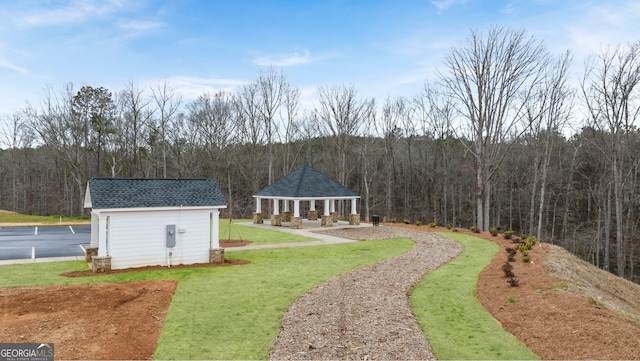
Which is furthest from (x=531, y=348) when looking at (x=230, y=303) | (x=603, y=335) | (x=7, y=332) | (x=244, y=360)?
(x=7, y=332)

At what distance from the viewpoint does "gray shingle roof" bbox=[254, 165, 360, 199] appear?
2572cm

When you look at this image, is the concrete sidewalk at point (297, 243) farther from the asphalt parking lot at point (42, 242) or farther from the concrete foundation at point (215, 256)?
the concrete foundation at point (215, 256)

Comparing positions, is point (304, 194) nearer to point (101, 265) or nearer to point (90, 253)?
point (90, 253)

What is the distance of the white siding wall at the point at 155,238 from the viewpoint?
41.7 feet

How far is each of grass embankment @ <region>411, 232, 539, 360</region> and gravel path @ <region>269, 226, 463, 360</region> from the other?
11.2 inches

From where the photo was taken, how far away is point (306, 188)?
85.7 ft

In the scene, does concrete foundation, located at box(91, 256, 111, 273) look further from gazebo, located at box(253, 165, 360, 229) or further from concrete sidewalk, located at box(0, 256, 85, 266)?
gazebo, located at box(253, 165, 360, 229)

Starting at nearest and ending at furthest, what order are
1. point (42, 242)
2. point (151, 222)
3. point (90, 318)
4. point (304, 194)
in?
point (90, 318) < point (151, 222) < point (42, 242) < point (304, 194)

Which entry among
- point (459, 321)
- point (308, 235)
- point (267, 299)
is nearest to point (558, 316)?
point (459, 321)

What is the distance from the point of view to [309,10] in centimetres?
1916

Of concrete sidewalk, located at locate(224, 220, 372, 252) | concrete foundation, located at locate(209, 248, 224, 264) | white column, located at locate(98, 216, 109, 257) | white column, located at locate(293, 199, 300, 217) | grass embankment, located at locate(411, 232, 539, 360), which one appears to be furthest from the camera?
white column, located at locate(293, 199, 300, 217)

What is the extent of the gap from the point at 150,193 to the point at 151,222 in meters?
1.05

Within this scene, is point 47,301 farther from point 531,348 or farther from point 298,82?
point 298,82

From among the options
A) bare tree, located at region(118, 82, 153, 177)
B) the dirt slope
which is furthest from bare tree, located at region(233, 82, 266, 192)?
the dirt slope
